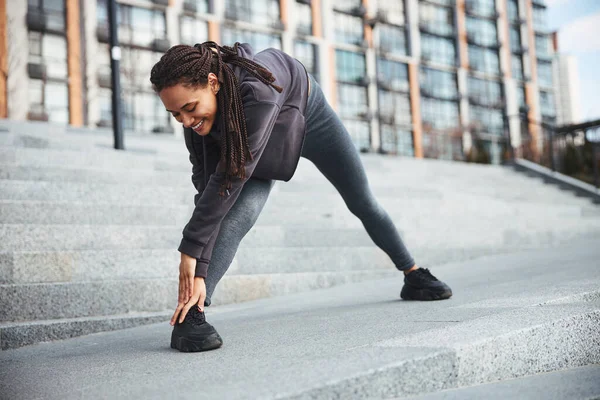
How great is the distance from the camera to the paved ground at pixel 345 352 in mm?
1714

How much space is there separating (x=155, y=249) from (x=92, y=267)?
1.66ft

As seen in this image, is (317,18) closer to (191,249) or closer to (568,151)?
(568,151)

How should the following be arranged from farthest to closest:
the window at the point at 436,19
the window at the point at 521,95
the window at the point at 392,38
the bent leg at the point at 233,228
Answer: the window at the point at 521,95, the window at the point at 436,19, the window at the point at 392,38, the bent leg at the point at 233,228

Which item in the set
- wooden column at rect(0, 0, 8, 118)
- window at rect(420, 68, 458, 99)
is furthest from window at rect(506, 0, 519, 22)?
wooden column at rect(0, 0, 8, 118)

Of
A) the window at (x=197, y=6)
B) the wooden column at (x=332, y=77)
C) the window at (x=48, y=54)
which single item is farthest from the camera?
the wooden column at (x=332, y=77)

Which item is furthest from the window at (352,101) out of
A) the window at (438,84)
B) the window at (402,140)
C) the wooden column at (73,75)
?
the wooden column at (73,75)

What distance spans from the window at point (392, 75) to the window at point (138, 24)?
16329mm

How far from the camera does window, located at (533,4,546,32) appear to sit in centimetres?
5650

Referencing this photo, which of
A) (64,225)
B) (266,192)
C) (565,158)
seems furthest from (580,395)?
(565,158)

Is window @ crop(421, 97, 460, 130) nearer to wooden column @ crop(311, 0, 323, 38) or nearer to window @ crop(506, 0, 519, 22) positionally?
wooden column @ crop(311, 0, 323, 38)

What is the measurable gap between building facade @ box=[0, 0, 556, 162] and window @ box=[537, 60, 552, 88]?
0.31 ft

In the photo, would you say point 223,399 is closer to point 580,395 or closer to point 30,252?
point 580,395

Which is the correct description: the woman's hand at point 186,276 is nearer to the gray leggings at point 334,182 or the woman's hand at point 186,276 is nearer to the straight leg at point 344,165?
the gray leggings at point 334,182

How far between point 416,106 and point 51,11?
27239 mm
